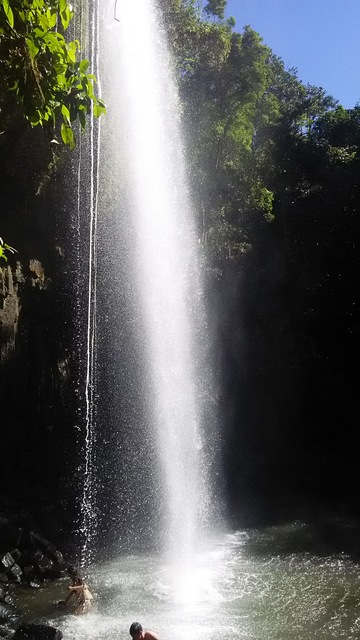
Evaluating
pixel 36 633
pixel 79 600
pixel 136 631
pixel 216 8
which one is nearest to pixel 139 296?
pixel 79 600

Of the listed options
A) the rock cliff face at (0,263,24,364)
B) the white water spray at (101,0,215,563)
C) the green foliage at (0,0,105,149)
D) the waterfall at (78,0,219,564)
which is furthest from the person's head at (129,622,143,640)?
the rock cliff face at (0,263,24,364)

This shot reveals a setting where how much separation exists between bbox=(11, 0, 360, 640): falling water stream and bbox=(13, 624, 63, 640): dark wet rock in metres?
Answer: 0.82

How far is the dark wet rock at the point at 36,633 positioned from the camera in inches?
277

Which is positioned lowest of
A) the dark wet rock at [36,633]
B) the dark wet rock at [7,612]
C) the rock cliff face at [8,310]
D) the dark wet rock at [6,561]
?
the dark wet rock at [7,612]

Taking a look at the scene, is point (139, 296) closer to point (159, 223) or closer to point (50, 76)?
point (159, 223)

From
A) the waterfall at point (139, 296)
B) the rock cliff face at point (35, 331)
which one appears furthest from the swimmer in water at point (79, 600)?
the waterfall at point (139, 296)

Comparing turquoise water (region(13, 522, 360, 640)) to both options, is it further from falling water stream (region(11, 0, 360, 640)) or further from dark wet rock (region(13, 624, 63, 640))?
dark wet rock (region(13, 624, 63, 640))

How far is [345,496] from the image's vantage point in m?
16.3

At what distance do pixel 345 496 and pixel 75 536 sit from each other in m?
8.25

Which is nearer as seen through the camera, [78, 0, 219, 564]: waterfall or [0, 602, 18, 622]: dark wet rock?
[0, 602, 18, 622]: dark wet rock

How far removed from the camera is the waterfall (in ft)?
50.1

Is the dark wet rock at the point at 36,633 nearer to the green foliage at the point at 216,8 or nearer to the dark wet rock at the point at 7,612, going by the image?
the dark wet rock at the point at 7,612

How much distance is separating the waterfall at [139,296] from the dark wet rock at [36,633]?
24.0 ft

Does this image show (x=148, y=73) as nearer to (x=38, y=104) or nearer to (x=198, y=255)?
(x=198, y=255)
